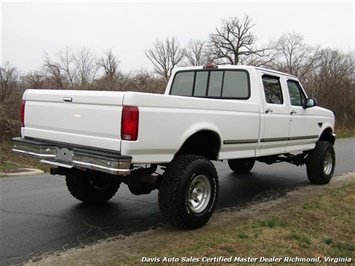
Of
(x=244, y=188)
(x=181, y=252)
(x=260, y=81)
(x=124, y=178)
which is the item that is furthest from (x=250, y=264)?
(x=244, y=188)

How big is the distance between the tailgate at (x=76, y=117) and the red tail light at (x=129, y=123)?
0.06 meters

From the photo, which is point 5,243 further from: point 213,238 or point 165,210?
point 213,238

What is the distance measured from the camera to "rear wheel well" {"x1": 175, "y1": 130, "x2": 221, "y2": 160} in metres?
4.79

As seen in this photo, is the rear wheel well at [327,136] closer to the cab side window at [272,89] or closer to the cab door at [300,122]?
the cab door at [300,122]

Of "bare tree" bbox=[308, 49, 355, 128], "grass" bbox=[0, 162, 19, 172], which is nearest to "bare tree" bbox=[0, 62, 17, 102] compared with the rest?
"grass" bbox=[0, 162, 19, 172]

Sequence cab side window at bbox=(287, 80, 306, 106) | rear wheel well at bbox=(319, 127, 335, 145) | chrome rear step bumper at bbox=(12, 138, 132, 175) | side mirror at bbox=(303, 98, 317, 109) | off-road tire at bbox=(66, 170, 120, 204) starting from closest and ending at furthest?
chrome rear step bumper at bbox=(12, 138, 132, 175) < off-road tire at bbox=(66, 170, 120, 204) < cab side window at bbox=(287, 80, 306, 106) < side mirror at bbox=(303, 98, 317, 109) < rear wheel well at bbox=(319, 127, 335, 145)

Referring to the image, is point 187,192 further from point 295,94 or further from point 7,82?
point 7,82

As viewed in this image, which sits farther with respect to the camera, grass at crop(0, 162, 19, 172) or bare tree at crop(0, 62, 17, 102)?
bare tree at crop(0, 62, 17, 102)

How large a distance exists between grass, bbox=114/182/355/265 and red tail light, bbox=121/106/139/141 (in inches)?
48.1

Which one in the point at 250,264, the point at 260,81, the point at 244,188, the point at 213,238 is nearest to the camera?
the point at 250,264

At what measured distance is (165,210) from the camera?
4293 millimetres

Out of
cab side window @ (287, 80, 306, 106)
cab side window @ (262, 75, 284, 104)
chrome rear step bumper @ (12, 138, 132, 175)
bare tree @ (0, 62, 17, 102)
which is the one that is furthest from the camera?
bare tree @ (0, 62, 17, 102)

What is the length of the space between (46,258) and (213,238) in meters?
1.80

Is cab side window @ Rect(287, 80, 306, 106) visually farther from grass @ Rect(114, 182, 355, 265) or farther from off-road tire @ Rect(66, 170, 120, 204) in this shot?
off-road tire @ Rect(66, 170, 120, 204)
